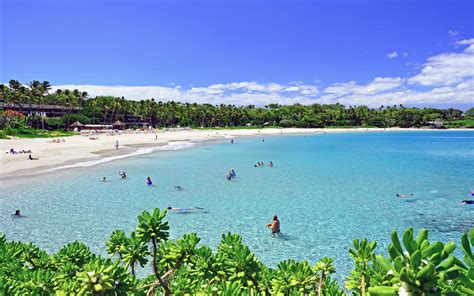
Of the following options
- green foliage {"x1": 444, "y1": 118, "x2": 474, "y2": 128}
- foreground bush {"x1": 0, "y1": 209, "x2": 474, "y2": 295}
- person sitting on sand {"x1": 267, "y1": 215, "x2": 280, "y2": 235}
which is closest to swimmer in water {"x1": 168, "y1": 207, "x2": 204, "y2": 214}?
person sitting on sand {"x1": 267, "y1": 215, "x2": 280, "y2": 235}

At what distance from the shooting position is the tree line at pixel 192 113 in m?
105

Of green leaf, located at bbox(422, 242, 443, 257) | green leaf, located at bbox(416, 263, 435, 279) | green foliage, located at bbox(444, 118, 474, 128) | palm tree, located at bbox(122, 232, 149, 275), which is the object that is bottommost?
green foliage, located at bbox(444, 118, 474, 128)

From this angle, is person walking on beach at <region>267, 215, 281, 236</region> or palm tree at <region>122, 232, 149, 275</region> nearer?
palm tree at <region>122, 232, 149, 275</region>

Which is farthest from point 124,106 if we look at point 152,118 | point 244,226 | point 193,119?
point 244,226

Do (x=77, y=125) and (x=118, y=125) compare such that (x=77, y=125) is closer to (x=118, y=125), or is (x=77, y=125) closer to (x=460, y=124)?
(x=118, y=125)

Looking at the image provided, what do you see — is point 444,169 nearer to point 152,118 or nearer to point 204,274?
point 204,274

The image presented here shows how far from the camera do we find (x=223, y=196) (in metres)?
26.7

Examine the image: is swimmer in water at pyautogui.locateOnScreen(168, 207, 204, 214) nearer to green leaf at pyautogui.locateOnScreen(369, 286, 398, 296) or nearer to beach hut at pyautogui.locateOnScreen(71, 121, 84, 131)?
green leaf at pyautogui.locateOnScreen(369, 286, 398, 296)

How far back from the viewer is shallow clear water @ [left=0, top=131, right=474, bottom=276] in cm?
1706

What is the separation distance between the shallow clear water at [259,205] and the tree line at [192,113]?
3193 inches

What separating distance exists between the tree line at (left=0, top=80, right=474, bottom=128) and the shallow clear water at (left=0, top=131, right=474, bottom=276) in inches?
3193

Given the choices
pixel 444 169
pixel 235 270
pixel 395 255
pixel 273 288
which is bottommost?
pixel 444 169

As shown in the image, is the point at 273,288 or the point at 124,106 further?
the point at 124,106

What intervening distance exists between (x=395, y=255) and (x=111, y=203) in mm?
24879
